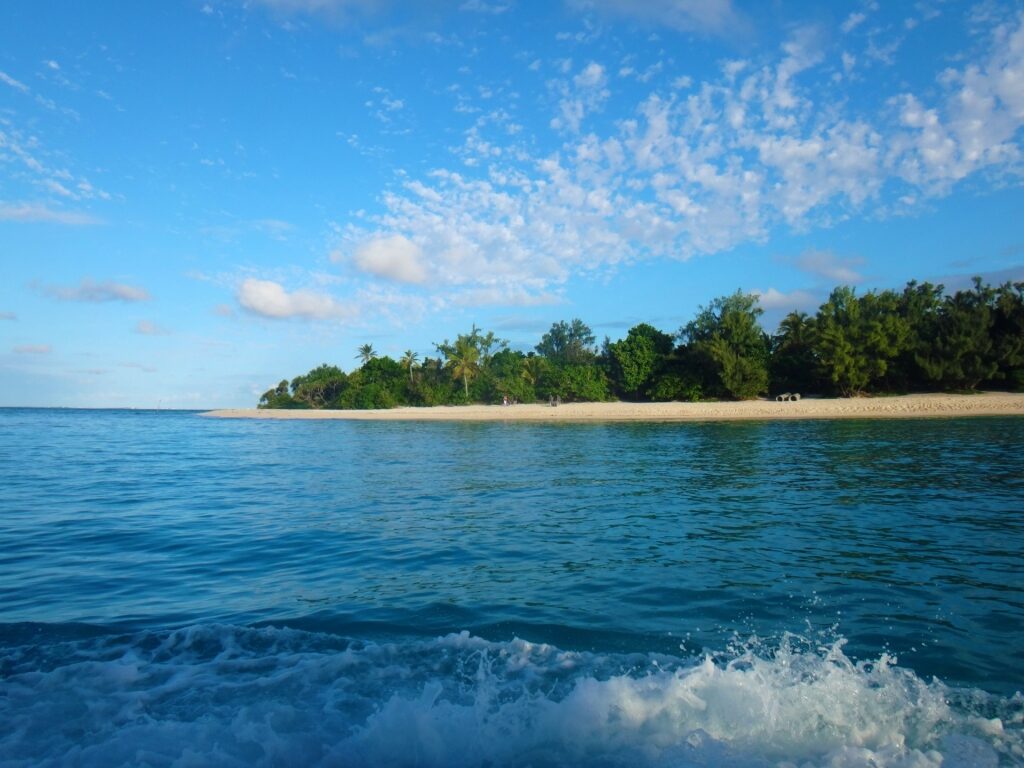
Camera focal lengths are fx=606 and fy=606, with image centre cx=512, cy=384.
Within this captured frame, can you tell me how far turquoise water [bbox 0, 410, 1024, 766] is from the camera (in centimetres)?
454

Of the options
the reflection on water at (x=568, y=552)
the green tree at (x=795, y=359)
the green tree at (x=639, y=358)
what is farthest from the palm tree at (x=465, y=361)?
the reflection on water at (x=568, y=552)

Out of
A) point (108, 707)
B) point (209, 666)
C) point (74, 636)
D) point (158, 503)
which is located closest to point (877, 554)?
point (209, 666)

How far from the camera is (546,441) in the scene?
35.3m

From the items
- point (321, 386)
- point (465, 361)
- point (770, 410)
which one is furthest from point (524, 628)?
point (321, 386)

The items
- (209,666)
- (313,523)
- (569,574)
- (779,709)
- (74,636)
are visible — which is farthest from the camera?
(313,523)

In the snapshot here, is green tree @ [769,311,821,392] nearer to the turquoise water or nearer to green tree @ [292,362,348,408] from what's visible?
the turquoise water

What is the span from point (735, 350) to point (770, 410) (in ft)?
47.3

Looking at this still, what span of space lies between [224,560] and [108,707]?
5619 millimetres

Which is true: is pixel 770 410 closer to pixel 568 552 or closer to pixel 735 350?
pixel 735 350

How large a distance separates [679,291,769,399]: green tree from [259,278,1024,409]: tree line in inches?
5.5

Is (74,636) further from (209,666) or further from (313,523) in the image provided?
(313,523)

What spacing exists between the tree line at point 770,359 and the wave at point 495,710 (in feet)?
201

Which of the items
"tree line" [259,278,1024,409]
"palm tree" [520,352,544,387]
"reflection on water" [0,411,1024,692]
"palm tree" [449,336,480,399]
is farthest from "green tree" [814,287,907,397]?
"palm tree" [449,336,480,399]

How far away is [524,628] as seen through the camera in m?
6.82
